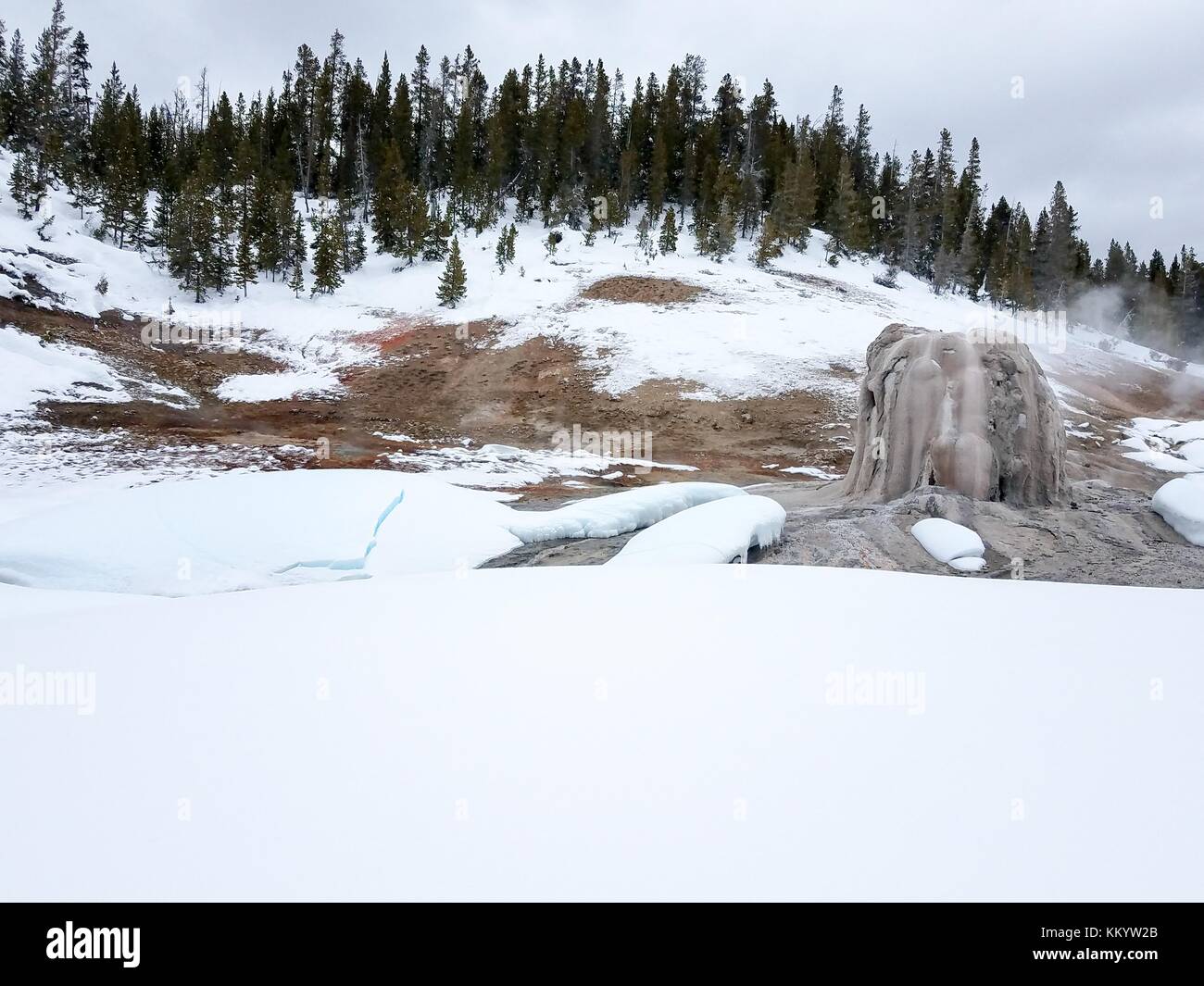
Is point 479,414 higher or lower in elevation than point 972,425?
higher

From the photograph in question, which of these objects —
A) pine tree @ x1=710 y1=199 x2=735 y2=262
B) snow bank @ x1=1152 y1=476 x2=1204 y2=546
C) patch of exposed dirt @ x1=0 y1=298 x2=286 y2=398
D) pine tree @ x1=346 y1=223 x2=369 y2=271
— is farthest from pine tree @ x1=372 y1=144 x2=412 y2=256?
snow bank @ x1=1152 y1=476 x2=1204 y2=546

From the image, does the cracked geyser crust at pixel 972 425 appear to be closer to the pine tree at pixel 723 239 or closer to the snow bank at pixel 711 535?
the snow bank at pixel 711 535

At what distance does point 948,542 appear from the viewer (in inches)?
261

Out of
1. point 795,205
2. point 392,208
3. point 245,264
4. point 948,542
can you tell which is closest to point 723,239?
point 795,205

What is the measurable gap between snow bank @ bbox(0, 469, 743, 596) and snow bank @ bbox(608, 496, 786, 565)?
5.68ft

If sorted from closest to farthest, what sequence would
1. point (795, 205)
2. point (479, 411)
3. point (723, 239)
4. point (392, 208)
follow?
point (479, 411), point (392, 208), point (723, 239), point (795, 205)

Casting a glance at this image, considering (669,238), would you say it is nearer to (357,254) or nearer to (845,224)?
(845,224)

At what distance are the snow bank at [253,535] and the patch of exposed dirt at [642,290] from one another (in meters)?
22.5

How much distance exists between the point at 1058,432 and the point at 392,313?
2516cm

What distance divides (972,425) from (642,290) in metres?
22.3

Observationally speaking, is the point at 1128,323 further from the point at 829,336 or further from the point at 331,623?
the point at 331,623

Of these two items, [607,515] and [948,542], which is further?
[607,515]

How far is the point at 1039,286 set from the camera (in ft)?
154

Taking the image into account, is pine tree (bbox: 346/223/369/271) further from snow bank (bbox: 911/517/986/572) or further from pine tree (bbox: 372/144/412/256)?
snow bank (bbox: 911/517/986/572)
